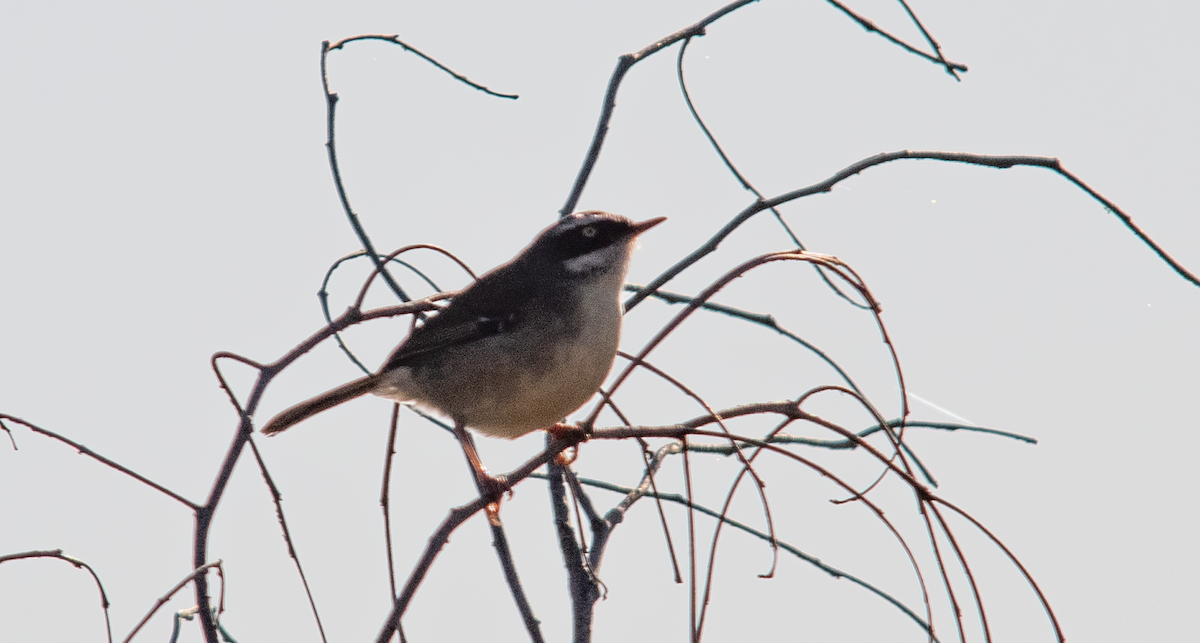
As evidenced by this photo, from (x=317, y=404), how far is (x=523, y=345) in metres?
0.95

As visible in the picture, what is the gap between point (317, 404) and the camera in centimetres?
466

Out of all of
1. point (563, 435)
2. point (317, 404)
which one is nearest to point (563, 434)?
point (563, 435)

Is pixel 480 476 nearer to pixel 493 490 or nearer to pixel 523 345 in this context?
pixel 523 345

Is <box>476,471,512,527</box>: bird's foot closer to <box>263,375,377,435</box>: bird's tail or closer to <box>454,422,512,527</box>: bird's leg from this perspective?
<box>454,422,512,527</box>: bird's leg

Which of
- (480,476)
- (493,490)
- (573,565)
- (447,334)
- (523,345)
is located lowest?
Result: (573,565)

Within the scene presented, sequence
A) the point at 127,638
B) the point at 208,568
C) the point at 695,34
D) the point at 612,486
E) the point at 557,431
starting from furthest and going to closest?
1. the point at 557,431
2. the point at 612,486
3. the point at 695,34
4. the point at 208,568
5. the point at 127,638

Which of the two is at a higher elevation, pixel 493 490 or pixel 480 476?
pixel 493 490

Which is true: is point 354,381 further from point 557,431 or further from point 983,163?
point 983,163

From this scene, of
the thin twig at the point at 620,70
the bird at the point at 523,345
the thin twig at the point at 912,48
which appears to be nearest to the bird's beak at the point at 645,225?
the bird at the point at 523,345

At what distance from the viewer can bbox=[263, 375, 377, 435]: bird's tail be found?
4.67m

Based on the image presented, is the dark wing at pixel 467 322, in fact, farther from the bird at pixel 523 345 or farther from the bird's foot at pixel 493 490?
the bird's foot at pixel 493 490

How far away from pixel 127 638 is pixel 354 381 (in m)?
2.54

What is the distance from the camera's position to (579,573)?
11.4 ft

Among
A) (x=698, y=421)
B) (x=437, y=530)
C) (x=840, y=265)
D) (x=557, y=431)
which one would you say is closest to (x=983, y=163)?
(x=840, y=265)
